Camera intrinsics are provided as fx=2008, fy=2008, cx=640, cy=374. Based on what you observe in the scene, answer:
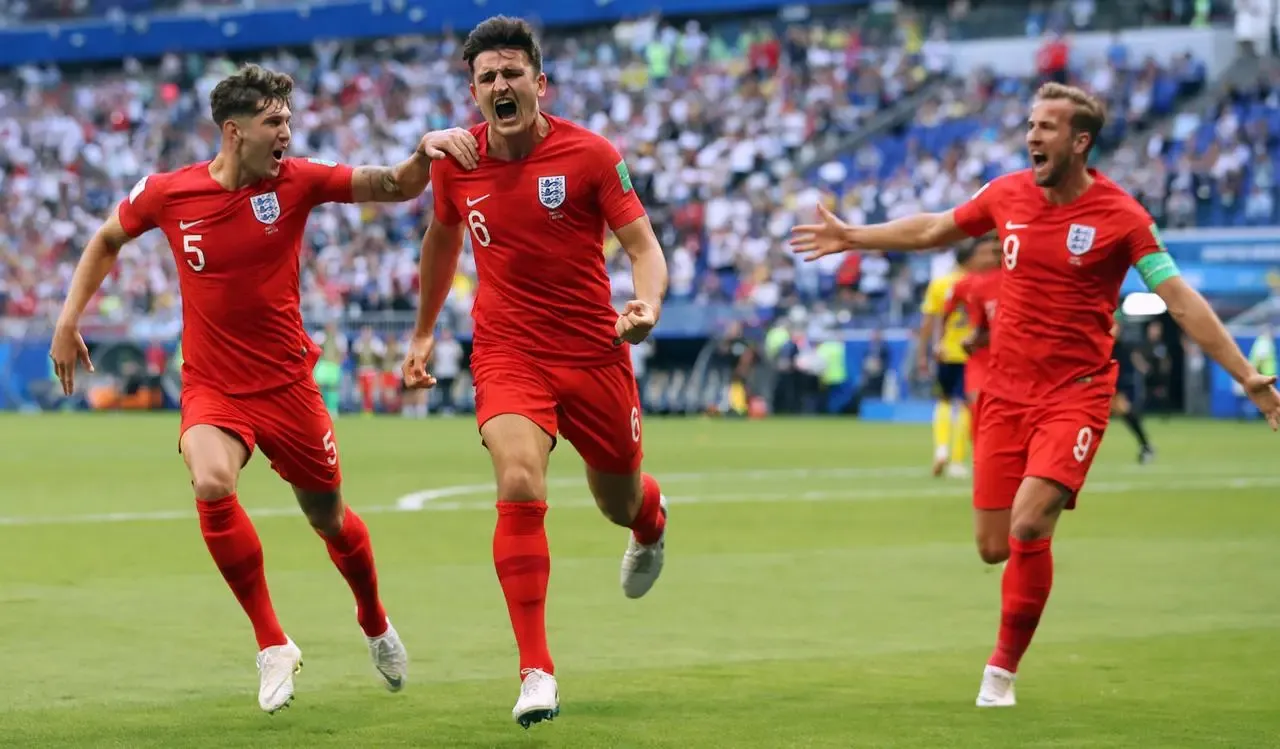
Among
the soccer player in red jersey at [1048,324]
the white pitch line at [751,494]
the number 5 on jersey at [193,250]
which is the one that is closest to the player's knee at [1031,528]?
the soccer player in red jersey at [1048,324]

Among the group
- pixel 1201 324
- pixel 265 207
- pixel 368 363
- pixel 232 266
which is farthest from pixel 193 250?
pixel 368 363

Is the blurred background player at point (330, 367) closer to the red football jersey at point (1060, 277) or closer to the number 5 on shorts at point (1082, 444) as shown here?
the red football jersey at point (1060, 277)

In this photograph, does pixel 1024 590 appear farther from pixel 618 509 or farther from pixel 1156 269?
pixel 618 509

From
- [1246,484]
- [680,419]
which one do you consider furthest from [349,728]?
[680,419]

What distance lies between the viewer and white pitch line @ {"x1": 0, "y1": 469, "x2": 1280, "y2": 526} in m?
16.6

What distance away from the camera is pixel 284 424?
8156 millimetres

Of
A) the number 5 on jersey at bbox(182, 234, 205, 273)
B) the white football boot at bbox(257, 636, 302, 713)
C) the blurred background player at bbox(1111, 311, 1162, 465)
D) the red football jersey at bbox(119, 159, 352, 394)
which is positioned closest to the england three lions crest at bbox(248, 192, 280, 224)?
the red football jersey at bbox(119, 159, 352, 394)

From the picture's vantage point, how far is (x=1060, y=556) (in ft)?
45.1

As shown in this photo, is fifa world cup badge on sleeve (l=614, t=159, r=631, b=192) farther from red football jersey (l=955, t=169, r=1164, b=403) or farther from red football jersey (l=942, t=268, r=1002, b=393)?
Result: red football jersey (l=942, t=268, r=1002, b=393)

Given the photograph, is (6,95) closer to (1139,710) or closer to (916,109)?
(916,109)

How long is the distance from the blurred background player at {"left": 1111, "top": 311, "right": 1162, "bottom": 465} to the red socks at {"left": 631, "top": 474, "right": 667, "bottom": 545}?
5.15 metres

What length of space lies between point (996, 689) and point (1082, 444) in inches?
43.5

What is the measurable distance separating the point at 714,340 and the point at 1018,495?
99.3 feet

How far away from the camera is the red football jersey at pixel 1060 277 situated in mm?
8414
